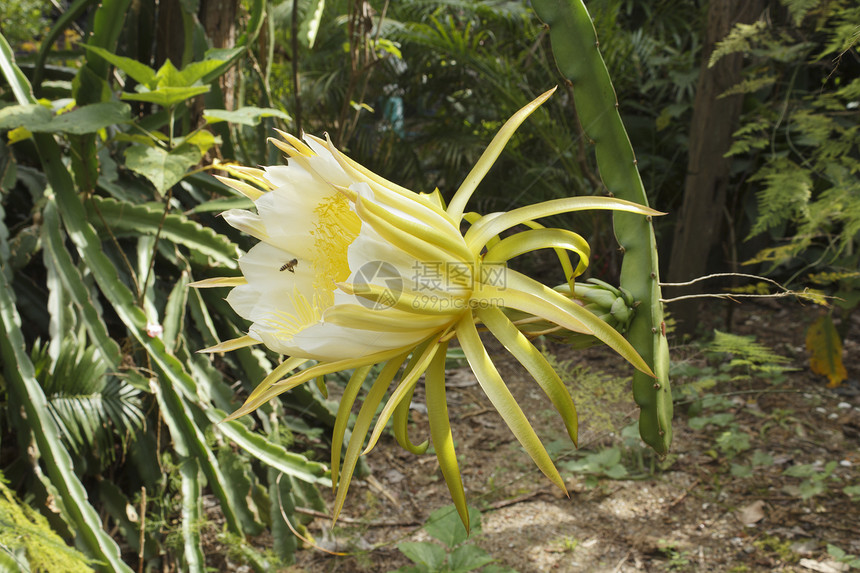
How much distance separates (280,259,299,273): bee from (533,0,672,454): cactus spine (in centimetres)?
20

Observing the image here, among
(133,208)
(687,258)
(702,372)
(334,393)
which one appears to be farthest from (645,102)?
(133,208)

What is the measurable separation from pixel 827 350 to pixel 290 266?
5.41 feet

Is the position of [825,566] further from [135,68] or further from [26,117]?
Answer: [26,117]

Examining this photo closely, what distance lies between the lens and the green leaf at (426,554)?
90cm

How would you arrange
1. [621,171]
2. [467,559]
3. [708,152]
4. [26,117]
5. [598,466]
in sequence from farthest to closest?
[708,152] → [598,466] → [26,117] → [467,559] → [621,171]

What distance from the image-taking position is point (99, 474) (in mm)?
1188

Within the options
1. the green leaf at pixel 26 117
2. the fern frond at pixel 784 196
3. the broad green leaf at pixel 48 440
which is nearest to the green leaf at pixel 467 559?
the broad green leaf at pixel 48 440

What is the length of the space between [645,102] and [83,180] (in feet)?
7.10

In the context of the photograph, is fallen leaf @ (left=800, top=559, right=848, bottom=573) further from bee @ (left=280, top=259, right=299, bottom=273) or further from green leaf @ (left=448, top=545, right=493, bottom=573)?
bee @ (left=280, top=259, right=299, bottom=273)

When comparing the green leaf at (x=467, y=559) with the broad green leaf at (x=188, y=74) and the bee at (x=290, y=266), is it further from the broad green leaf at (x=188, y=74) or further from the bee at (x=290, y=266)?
the broad green leaf at (x=188, y=74)

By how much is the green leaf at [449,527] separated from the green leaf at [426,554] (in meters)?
0.02

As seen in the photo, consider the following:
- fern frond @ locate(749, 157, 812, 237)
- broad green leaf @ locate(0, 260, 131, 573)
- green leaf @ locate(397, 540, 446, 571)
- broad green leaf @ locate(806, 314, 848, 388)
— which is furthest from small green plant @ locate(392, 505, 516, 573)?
broad green leaf @ locate(806, 314, 848, 388)

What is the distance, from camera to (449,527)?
0.95 metres

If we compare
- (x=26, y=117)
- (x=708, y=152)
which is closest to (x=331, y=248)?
(x=26, y=117)
